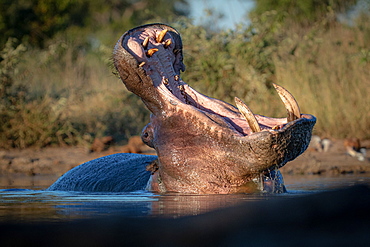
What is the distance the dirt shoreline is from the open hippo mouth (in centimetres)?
376

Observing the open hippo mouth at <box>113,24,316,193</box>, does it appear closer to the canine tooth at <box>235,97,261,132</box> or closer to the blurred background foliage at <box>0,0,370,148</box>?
the canine tooth at <box>235,97,261,132</box>

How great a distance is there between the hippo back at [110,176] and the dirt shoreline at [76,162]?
7.94 feet

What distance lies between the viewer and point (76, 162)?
8.55 meters

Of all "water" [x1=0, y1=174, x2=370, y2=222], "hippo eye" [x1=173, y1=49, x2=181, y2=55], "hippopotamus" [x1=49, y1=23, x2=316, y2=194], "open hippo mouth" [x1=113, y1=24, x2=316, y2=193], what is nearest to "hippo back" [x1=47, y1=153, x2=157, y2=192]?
"water" [x1=0, y1=174, x2=370, y2=222]

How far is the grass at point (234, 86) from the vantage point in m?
9.63

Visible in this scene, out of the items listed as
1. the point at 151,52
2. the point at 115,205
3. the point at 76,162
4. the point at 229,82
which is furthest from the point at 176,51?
the point at 229,82

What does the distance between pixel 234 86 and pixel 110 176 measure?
19.9 feet

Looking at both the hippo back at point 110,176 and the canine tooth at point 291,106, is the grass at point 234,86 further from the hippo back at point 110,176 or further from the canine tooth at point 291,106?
the canine tooth at point 291,106

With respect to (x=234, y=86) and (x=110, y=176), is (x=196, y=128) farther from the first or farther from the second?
(x=234, y=86)

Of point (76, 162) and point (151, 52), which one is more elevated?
point (151, 52)

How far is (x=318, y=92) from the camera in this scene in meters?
10.2

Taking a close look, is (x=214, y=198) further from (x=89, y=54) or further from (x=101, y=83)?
(x=89, y=54)

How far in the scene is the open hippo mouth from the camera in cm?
359

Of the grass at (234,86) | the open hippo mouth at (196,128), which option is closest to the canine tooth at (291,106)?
the open hippo mouth at (196,128)
